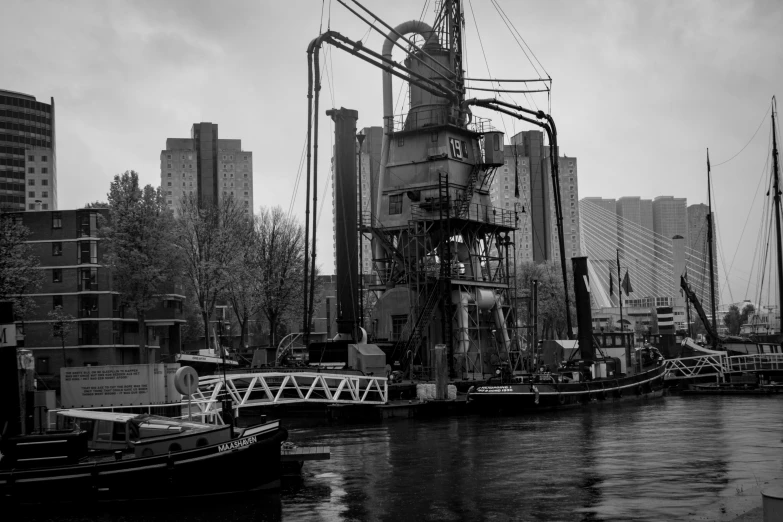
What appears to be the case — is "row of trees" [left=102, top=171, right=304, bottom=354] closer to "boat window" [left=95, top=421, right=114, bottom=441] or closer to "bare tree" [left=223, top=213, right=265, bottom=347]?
"bare tree" [left=223, top=213, right=265, bottom=347]

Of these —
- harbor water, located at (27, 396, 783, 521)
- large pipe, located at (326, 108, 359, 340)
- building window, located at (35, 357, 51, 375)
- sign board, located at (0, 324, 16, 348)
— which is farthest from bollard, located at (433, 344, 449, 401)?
building window, located at (35, 357, 51, 375)

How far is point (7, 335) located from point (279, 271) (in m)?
50.1

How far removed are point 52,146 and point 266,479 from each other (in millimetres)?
179407

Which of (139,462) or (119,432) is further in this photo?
(119,432)

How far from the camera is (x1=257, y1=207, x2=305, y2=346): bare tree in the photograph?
7675cm

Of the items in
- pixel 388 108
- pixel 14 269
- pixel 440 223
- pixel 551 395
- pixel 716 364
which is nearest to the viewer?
pixel 551 395

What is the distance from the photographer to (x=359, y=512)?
25.4 metres

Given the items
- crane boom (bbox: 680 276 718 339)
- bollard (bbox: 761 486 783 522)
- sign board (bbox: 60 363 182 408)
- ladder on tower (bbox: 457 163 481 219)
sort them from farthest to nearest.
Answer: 1. crane boom (bbox: 680 276 718 339)
2. ladder on tower (bbox: 457 163 481 219)
3. sign board (bbox: 60 363 182 408)
4. bollard (bbox: 761 486 783 522)

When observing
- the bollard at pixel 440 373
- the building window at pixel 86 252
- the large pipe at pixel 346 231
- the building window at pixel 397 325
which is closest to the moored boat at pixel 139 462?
the bollard at pixel 440 373

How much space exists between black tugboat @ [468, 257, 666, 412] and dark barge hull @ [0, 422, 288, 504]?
94.8 ft

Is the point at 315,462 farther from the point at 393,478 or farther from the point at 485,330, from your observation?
the point at 485,330

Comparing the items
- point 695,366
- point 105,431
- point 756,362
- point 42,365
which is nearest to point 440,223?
point 695,366

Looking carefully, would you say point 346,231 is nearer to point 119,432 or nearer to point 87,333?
point 119,432

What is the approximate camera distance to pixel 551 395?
57.1 m
